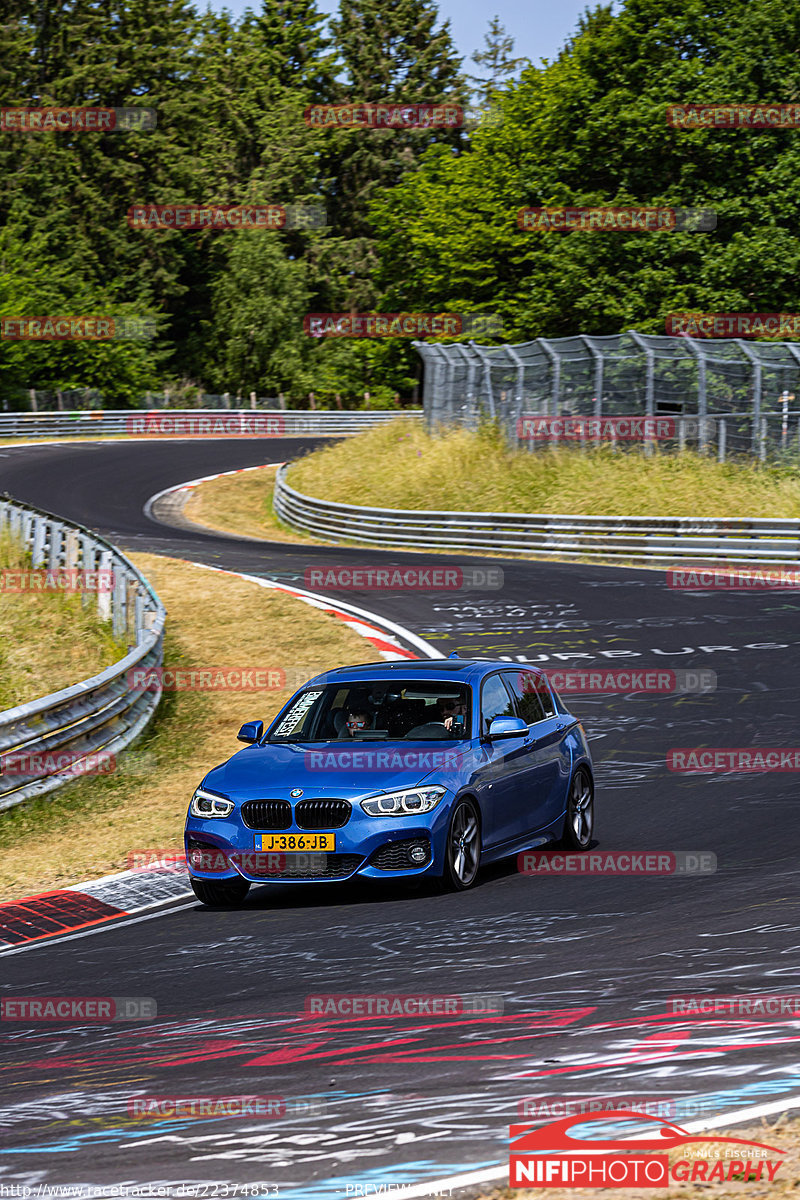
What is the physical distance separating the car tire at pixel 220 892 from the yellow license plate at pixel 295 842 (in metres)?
0.36

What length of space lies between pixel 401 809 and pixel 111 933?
1866 mm

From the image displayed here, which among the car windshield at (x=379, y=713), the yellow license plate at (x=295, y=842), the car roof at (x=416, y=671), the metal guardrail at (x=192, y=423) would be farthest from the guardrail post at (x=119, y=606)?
the metal guardrail at (x=192, y=423)

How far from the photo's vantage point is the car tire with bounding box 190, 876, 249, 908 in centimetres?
941

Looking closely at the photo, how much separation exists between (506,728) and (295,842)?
157 cm

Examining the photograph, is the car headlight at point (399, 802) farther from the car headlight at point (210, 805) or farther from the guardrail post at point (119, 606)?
the guardrail post at point (119, 606)

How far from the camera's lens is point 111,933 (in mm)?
9070

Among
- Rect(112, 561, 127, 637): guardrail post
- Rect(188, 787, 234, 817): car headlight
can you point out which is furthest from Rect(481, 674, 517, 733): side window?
Rect(112, 561, 127, 637): guardrail post

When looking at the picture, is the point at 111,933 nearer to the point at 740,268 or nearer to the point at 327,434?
the point at 740,268

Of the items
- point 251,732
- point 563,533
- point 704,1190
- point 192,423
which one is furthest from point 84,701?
point 192,423

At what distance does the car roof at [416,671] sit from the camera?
34.0 ft

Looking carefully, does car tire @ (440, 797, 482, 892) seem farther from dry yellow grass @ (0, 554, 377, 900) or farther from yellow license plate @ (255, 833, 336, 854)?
dry yellow grass @ (0, 554, 377, 900)

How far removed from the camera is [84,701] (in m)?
13.8

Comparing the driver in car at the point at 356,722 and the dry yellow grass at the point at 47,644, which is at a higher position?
the driver in car at the point at 356,722

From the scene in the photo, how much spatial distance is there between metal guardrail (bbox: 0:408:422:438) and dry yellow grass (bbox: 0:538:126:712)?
41983mm
